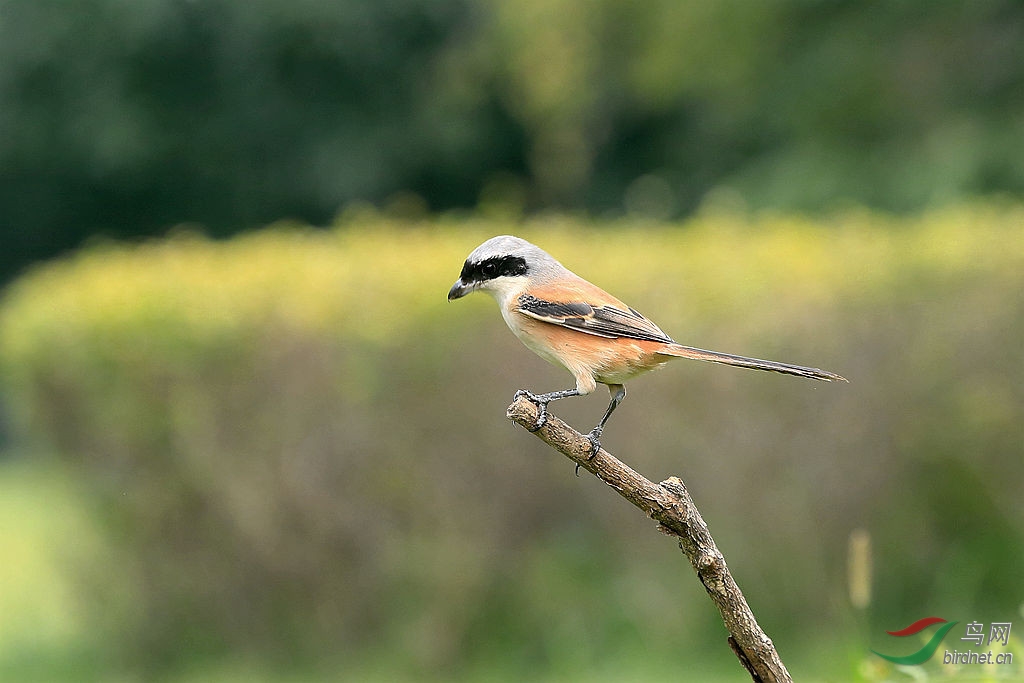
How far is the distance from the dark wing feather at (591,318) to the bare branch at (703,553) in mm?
398

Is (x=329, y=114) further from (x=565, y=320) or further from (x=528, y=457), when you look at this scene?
(x=565, y=320)

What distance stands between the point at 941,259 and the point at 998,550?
169 cm

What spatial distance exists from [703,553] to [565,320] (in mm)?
635

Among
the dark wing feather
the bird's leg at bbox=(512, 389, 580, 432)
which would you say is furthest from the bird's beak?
the bird's leg at bbox=(512, 389, 580, 432)

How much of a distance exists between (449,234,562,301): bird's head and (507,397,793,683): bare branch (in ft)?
1.59

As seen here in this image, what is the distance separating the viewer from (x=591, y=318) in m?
2.74

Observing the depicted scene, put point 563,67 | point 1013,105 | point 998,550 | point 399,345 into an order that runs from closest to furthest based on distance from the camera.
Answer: point 399,345
point 998,550
point 1013,105
point 563,67

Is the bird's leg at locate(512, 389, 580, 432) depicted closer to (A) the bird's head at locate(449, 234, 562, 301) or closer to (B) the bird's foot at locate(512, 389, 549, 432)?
(B) the bird's foot at locate(512, 389, 549, 432)

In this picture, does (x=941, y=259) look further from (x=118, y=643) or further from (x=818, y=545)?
(x=118, y=643)

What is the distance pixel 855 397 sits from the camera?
6609 millimetres

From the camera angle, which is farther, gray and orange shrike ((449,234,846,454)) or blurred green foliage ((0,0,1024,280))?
blurred green foliage ((0,0,1024,280))

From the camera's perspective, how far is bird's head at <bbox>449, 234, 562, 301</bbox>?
2.61 metres

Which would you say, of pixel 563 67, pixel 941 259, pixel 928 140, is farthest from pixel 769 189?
pixel 941 259

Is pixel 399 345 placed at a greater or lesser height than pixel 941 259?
lesser
